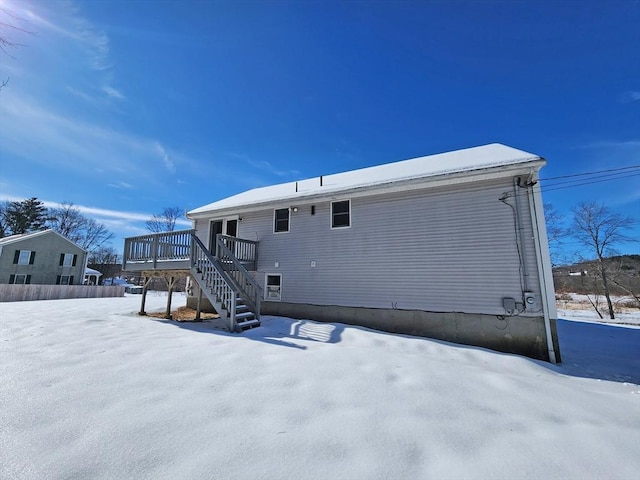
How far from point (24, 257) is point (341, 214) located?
3318 centimetres

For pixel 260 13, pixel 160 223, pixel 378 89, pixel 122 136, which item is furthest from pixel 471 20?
pixel 160 223

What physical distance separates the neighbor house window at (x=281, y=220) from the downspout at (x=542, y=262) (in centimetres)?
747

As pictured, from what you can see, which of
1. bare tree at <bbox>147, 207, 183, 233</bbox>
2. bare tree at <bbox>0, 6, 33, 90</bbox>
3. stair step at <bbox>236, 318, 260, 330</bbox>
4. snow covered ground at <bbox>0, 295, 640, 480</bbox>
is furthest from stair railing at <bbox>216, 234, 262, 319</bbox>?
bare tree at <bbox>147, 207, 183, 233</bbox>

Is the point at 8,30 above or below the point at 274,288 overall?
above

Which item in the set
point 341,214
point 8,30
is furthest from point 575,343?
point 8,30

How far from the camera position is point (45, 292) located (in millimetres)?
19656

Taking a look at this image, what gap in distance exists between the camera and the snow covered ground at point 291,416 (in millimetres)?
2150

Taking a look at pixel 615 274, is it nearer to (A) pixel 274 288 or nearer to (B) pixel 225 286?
(A) pixel 274 288

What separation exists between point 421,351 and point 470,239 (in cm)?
338

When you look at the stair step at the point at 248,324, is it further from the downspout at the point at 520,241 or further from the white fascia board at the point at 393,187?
the downspout at the point at 520,241

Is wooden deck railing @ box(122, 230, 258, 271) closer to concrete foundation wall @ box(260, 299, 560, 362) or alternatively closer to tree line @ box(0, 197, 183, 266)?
concrete foundation wall @ box(260, 299, 560, 362)

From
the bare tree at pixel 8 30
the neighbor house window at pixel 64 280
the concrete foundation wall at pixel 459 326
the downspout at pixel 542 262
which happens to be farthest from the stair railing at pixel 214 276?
the neighbor house window at pixel 64 280

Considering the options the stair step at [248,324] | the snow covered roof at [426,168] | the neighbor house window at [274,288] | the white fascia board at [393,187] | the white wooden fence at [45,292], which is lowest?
the stair step at [248,324]

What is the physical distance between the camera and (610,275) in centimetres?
1791
